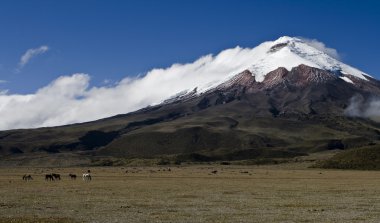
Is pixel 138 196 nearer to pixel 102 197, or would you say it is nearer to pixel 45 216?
pixel 102 197

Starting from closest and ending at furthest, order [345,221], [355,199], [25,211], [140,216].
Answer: [345,221]
[140,216]
[25,211]
[355,199]

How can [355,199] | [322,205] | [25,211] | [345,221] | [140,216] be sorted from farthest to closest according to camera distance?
[355,199] < [322,205] < [25,211] < [140,216] < [345,221]

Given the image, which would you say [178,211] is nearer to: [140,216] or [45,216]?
[140,216]

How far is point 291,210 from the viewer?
40.6 metres

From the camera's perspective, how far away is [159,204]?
45.3 meters

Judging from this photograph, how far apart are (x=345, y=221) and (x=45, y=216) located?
1949cm

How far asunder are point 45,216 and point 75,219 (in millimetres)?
2713

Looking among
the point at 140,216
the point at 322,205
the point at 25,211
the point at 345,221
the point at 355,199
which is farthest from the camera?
the point at 355,199

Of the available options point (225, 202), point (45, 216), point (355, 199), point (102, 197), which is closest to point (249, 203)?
point (225, 202)

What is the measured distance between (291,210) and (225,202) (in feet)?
27.0

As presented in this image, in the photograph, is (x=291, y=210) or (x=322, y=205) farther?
(x=322, y=205)

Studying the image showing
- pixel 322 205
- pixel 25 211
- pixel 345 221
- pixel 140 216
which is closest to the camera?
pixel 345 221

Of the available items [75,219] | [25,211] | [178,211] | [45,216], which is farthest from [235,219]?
[25,211]

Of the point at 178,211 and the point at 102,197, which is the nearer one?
the point at 178,211
